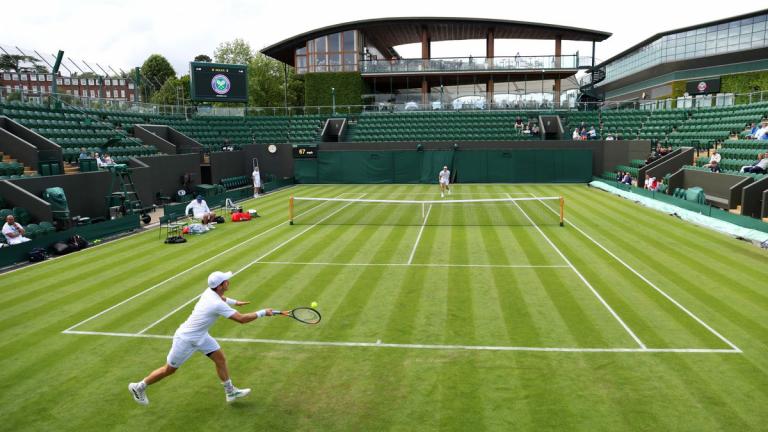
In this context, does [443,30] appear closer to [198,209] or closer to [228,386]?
[198,209]

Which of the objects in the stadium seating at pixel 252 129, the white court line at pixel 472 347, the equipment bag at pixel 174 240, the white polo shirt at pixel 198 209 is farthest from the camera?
the stadium seating at pixel 252 129

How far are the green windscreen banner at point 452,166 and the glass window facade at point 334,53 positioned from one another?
18.1 metres

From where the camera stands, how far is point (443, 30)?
60.9m

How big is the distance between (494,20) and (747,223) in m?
43.4

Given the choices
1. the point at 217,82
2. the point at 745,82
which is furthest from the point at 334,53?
the point at 745,82

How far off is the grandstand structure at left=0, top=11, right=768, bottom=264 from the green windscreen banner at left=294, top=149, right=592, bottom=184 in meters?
0.09

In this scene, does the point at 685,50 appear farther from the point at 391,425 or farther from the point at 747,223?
the point at 391,425

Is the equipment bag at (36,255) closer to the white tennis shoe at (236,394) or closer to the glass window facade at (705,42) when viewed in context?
the white tennis shoe at (236,394)

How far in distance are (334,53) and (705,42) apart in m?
47.6

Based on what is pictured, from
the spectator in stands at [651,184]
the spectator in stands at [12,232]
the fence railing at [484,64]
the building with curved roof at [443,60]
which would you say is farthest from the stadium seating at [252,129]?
the spectator in stands at [651,184]

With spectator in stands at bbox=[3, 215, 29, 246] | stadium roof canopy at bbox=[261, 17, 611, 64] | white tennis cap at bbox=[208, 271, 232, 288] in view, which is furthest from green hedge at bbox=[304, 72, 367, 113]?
white tennis cap at bbox=[208, 271, 232, 288]

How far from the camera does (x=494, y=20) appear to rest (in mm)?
57094

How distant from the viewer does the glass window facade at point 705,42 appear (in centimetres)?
6084

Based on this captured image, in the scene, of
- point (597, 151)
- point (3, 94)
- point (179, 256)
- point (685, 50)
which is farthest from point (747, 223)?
point (685, 50)
